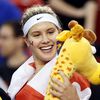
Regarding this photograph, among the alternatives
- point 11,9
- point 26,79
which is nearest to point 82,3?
point 11,9

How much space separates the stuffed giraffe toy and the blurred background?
1225 millimetres

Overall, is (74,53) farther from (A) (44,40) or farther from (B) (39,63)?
(B) (39,63)

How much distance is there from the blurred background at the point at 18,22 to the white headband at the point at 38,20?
941 mm

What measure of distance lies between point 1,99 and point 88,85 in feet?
1.68

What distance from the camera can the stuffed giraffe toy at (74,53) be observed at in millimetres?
3586

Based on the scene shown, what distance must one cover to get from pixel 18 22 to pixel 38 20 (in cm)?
173

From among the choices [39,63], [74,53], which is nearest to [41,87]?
[39,63]

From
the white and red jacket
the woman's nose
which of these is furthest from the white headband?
the white and red jacket

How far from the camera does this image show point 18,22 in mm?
5590

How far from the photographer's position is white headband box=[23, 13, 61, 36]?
3.88m

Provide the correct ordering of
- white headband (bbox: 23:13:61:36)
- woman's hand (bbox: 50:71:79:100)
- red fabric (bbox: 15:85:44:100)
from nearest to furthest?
woman's hand (bbox: 50:71:79:100) < red fabric (bbox: 15:85:44:100) < white headband (bbox: 23:13:61:36)

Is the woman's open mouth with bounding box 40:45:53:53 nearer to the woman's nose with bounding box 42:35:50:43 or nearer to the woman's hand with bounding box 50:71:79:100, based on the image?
the woman's nose with bounding box 42:35:50:43

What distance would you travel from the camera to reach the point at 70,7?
20.7ft

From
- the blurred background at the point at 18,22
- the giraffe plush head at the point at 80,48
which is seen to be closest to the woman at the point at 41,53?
the giraffe plush head at the point at 80,48
